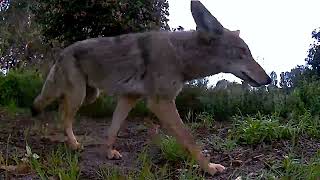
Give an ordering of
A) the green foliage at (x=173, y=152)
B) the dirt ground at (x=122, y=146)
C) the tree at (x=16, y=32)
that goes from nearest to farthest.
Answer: the dirt ground at (x=122, y=146)
the green foliage at (x=173, y=152)
the tree at (x=16, y=32)

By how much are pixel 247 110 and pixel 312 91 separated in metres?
1.00

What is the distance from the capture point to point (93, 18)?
11008 mm

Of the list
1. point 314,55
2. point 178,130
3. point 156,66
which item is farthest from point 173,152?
point 314,55

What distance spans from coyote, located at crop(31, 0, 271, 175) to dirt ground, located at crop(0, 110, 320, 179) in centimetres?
27

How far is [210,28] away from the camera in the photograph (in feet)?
17.8

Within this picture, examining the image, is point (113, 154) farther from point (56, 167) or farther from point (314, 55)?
point (314, 55)

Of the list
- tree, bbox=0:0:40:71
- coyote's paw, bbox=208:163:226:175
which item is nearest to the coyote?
coyote's paw, bbox=208:163:226:175

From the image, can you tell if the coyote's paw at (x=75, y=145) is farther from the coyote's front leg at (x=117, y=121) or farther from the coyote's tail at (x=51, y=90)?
the coyote's tail at (x=51, y=90)

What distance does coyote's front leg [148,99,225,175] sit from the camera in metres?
4.72

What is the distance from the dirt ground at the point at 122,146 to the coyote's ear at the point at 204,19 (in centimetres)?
115

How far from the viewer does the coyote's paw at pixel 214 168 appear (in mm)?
4684

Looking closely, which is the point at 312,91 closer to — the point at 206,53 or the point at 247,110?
the point at 247,110

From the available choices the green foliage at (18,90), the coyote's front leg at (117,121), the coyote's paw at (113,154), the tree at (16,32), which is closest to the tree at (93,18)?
the green foliage at (18,90)

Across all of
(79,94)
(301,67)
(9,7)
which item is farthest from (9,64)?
(79,94)
